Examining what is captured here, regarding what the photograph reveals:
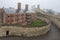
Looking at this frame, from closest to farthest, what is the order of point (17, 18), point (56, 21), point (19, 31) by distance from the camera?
point (19, 31) → point (17, 18) → point (56, 21)

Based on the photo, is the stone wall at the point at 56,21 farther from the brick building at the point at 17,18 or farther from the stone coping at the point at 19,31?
the stone coping at the point at 19,31

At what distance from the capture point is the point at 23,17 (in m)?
20.8

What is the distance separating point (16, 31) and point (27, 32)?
126cm

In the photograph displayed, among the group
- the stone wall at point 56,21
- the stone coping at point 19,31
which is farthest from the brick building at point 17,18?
the stone wall at point 56,21

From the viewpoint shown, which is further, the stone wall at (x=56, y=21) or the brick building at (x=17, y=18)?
the stone wall at (x=56, y=21)

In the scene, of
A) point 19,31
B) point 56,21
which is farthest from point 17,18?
point 56,21

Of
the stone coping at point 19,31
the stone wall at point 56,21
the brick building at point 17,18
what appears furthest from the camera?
the stone wall at point 56,21

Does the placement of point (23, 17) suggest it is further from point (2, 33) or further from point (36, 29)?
point (2, 33)

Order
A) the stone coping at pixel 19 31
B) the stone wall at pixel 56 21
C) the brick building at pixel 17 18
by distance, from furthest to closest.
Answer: the stone wall at pixel 56 21, the brick building at pixel 17 18, the stone coping at pixel 19 31

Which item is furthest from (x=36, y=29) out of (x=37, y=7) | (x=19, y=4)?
(x=37, y=7)

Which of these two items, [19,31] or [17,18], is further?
[17,18]

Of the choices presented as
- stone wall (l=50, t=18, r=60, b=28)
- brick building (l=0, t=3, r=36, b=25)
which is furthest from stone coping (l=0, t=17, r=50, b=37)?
stone wall (l=50, t=18, r=60, b=28)

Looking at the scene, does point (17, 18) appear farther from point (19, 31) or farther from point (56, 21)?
point (56, 21)

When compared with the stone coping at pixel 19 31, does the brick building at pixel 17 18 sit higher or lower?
higher
